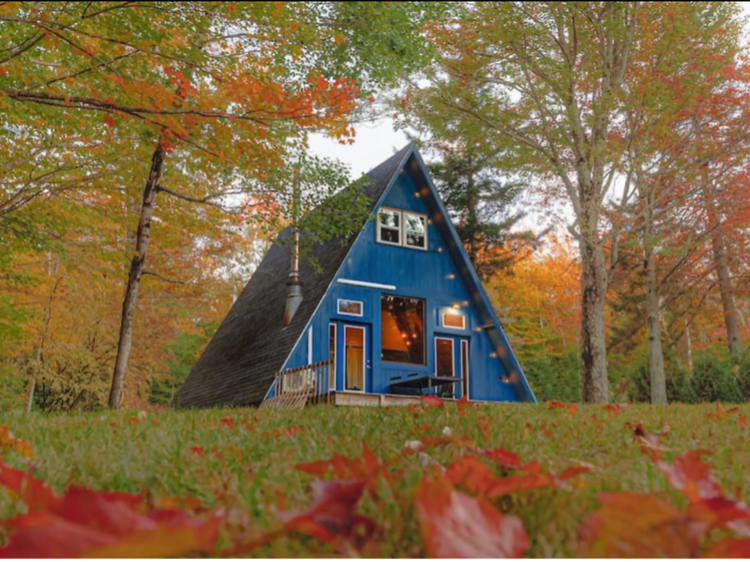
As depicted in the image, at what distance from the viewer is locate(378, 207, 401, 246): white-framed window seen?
55.0ft

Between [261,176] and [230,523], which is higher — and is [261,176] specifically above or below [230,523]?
above

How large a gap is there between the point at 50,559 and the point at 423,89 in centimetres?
1310

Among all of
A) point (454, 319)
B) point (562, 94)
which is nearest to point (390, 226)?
point (454, 319)

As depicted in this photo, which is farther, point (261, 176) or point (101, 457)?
point (261, 176)

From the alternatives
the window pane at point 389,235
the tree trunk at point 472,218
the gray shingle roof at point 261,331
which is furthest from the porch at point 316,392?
the tree trunk at point 472,218

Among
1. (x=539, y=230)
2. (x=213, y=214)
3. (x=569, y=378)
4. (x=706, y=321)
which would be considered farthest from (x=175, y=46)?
(x=706, y=321)

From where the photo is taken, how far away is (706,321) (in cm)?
3066

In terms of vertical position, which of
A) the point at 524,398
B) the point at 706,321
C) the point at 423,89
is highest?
the point at 423,89

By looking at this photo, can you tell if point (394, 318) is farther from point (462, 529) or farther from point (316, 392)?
point (462, 529)

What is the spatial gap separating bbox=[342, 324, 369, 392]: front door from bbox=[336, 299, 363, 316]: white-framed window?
34cm

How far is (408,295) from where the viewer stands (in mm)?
16672

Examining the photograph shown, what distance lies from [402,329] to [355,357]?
1.61m

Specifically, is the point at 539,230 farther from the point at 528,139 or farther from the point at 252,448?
the point at 252,448

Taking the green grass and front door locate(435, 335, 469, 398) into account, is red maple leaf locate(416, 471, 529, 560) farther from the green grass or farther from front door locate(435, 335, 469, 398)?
front door locate(435, 335, 469, 398)
